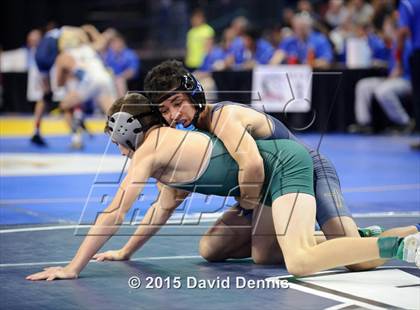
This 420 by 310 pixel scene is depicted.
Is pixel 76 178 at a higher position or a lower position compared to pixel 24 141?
higher

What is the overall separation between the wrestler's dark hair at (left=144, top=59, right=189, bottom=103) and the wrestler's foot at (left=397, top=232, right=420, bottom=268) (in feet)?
4.47

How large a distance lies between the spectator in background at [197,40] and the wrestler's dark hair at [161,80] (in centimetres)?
1375

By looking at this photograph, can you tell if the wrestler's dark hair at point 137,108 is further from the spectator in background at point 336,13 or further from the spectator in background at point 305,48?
the spectator in background at point 336,13

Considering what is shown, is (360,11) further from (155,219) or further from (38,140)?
(155,219)

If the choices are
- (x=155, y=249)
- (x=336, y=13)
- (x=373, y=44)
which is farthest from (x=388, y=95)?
(x=155, y=249)

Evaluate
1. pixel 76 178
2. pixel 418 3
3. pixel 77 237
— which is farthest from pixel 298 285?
pixel 418 3

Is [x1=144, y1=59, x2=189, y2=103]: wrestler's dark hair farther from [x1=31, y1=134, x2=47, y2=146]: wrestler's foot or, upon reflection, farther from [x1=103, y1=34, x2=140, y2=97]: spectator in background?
[x1=103, y1=34, x2=140, y2=97]: spectator in background

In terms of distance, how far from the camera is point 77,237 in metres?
5.65

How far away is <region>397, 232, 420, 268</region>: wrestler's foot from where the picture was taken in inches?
159

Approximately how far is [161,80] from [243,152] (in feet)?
1.80

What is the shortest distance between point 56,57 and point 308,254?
1031 centimetres

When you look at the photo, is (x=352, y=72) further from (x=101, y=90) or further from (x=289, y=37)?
(x=101, y=90)

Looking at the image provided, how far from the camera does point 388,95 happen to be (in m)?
14.2

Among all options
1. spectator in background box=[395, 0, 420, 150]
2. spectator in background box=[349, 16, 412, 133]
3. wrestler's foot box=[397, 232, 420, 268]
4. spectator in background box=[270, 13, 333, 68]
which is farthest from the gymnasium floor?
spectator in background box=[270, 13, 333, 68]
